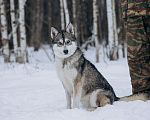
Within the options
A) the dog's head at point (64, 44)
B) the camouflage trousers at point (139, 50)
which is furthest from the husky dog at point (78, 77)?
the camouflage trousers at point (139, 50)

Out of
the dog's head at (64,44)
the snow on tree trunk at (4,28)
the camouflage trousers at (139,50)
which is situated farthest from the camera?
the snow on tree trunk at (4,28)

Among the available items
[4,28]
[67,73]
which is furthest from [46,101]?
[4,28]

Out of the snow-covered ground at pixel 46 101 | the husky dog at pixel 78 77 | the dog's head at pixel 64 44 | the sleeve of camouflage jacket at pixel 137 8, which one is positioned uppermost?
Answer: the sleeve of camouflage jacket at pixel 137 8

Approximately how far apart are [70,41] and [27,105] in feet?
5.48

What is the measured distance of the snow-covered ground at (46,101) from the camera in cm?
283

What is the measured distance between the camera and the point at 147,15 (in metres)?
3.31

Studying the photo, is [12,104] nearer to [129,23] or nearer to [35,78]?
[35,78]

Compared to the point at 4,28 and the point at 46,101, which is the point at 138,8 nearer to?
the point at 46,101

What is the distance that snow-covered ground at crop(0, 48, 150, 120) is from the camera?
2.83m

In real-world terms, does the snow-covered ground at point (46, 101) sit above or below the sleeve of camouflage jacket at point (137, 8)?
below

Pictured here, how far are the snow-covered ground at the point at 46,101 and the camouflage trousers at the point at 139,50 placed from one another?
0.58 metres

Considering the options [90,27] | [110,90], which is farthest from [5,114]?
[90,27]

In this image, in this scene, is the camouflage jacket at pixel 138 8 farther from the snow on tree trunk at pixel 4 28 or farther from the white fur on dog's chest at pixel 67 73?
the snow on tree trunk at pixel 4 28

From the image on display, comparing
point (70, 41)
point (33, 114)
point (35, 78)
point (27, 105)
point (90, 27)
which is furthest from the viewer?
point (90, 27)
